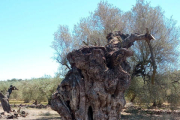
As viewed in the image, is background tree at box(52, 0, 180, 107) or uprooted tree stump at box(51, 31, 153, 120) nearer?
uprooted tree stump at box(51, 31, 153, 120)

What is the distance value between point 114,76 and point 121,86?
18.6 inches

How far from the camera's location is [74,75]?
27.6ft

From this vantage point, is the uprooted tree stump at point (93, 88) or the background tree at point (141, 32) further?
the background tree at point (141, 32)

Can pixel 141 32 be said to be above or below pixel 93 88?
above

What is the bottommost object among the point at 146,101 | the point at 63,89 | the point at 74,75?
the point at 146,101

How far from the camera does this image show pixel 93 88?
7883mm

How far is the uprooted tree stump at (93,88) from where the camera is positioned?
7855mm

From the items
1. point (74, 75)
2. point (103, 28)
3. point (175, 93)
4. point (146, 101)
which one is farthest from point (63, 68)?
point (74, 75)

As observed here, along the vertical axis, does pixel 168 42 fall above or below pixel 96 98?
above

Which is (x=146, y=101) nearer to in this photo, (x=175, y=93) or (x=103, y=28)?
(x=175, y=93)

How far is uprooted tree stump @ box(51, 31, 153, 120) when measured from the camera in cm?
786

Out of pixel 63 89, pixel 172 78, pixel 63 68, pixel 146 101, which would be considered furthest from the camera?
pixel 63 68

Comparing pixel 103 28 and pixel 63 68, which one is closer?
pixel 103 28

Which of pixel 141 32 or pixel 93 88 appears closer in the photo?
pixel 93 88
